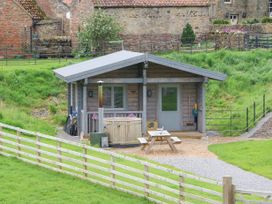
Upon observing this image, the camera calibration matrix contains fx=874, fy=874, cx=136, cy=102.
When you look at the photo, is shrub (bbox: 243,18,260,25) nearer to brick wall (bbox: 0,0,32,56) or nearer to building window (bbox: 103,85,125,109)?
brick wall (bbox: 0,0,32,56)

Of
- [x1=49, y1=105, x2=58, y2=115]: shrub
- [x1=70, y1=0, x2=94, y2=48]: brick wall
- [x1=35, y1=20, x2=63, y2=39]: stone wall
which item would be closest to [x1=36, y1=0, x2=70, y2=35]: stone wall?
[x1=35, y1=20, x2=63, y2=39]: stone wall

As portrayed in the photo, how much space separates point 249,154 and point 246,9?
42724 mm

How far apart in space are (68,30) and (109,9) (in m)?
3.92

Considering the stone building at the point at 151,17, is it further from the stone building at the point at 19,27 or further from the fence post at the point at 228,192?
the fence post at the point at 228,192

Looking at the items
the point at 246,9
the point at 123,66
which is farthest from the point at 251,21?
the point at 123,66

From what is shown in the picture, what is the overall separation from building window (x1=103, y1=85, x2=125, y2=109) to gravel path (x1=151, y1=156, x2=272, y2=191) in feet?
20.9

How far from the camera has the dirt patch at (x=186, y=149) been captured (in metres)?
30.2

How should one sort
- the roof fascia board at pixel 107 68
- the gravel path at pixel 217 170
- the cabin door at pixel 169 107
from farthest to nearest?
the cabin door at pixel 169 107 < the roof fascia board at pixel 107 68 < the gravel path at pixel 217 170

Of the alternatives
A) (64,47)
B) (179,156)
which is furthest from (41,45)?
(179,156)

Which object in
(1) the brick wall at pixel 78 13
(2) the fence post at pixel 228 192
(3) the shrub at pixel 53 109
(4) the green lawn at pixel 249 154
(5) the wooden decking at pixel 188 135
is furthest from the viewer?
(1) the brick wall at pixel 78 13

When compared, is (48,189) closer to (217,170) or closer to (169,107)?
(217,170)

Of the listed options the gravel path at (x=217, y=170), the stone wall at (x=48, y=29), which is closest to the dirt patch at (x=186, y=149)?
the gravel path at (x=217, y=170)

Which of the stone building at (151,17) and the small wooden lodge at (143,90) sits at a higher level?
the stone building at (151,17)

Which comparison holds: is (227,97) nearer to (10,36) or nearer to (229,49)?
(229,49)
